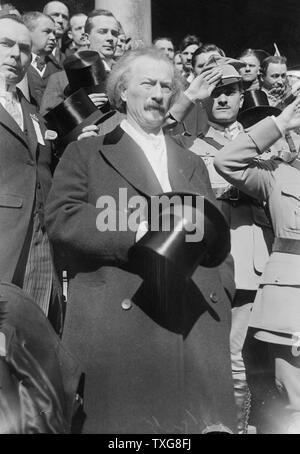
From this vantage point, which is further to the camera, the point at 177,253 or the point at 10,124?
the point at 10,124

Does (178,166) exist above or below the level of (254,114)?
below

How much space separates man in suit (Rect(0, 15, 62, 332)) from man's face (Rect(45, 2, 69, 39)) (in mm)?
3075

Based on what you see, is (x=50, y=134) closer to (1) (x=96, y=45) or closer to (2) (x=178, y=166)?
(2) (x=178, y=166)

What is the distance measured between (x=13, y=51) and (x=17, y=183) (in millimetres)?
647

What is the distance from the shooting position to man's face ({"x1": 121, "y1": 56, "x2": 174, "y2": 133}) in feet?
11.5

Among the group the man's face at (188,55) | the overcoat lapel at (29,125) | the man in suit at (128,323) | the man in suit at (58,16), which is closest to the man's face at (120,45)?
the overcoat lapel at (29,125)

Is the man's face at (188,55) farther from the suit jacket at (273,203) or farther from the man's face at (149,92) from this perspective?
the man's face at (149,92)

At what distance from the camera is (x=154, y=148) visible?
3.52 metres

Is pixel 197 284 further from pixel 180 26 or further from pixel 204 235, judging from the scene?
pixel 180 26

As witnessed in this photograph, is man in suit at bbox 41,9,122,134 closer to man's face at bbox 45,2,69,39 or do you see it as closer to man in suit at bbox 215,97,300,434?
man in suit at bbox 215,97,300,434

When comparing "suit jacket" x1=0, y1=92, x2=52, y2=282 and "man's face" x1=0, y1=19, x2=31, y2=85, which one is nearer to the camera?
"suit jacket" x1=0, y1=92, x2=52, y2=282

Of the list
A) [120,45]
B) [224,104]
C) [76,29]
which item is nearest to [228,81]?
[224,104]

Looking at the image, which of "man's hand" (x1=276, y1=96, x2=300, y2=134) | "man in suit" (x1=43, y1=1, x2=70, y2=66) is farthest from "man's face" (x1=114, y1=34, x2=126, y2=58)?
"man's hand" (x1=276, y1=96, x2=300, y2=134)

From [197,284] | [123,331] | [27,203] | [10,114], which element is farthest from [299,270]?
[10,114]
